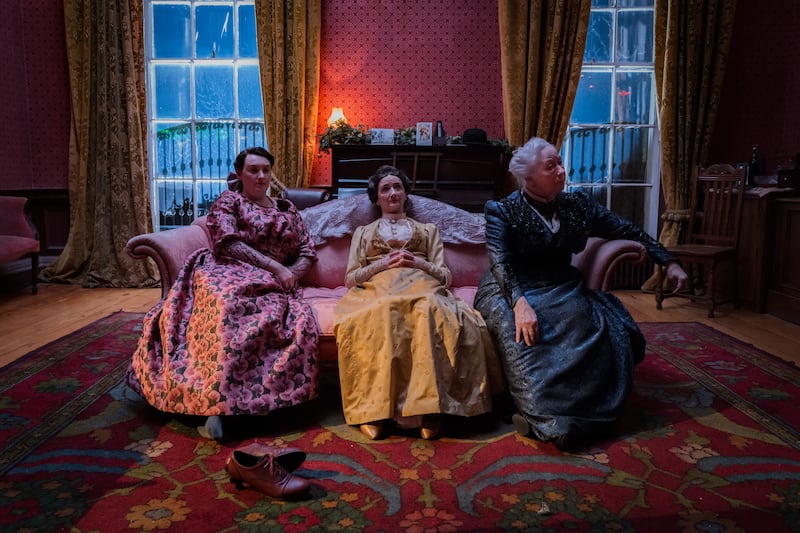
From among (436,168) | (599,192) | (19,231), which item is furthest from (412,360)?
(19,231)

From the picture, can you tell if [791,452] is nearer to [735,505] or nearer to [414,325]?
A: [735,505]

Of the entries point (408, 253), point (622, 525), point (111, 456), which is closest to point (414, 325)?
point (408, 253)

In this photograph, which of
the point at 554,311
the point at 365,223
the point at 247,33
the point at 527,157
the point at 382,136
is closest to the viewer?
the point at 554,311

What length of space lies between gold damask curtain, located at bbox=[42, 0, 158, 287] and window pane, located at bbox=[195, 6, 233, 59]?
0.54m

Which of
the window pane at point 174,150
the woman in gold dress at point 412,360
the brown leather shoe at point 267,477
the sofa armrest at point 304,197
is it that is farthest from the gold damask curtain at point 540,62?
the brown leather shoe at point 267,477

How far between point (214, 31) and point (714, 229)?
4.79 meters

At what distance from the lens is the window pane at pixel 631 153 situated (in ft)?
20.4

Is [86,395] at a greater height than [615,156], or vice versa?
[615,156]

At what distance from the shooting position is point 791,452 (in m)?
2.38

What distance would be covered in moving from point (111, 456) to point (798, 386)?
9.95ft

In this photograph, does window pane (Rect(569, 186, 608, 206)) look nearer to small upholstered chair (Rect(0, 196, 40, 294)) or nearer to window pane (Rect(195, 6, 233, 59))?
window pane (Rect(195, 6, 233, 59))

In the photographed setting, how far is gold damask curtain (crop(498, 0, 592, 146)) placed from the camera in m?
5.64

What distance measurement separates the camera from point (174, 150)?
6418 mm

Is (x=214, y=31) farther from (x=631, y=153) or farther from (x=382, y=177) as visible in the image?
(x=631, y=153)
